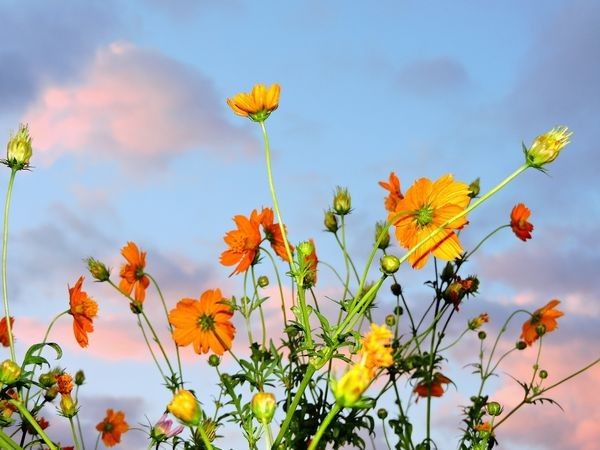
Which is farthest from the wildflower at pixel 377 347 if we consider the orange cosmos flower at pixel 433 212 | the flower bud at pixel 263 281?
the flower bud at pixel 263 281

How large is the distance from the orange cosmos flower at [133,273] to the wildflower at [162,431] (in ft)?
2.19

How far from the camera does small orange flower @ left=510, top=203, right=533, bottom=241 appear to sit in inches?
126

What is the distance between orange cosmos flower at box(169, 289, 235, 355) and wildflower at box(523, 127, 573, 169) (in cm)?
137

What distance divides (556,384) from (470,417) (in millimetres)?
555

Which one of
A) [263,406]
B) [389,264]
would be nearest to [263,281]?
[389,264]

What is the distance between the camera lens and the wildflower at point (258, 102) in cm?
222


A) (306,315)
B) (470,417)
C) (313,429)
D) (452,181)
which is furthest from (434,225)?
(470,417)

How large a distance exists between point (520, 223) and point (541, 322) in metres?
1.00

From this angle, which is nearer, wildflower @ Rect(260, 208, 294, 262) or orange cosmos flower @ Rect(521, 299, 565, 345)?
wildflower @ Rect(260, 208, 294, 262)

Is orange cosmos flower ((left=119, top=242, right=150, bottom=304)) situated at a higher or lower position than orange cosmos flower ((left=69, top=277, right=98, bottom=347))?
higher

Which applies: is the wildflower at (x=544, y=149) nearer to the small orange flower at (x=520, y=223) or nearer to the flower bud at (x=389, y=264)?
the flower bud at (x=389, y=264)

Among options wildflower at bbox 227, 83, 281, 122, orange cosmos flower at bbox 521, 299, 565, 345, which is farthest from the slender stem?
orange cosmos flower at bbox 521, 299, 565, 345

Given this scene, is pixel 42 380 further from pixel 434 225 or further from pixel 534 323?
pixel 534 323

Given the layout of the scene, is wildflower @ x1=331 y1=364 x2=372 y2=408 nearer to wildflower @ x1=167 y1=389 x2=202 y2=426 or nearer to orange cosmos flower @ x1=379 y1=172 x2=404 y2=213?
wildflower @ x1=167 y1=389 x2=202 y2=426
